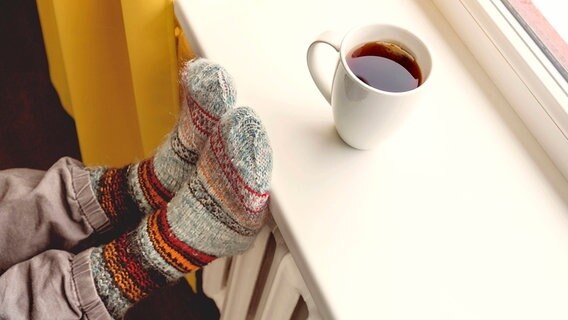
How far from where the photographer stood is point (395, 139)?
0.58 m

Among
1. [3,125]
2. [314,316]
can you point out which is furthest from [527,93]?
[3,125]

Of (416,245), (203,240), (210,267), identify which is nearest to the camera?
(416,245)

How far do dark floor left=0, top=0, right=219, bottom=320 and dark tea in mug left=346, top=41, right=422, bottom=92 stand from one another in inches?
27.0

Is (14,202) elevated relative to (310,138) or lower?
lower

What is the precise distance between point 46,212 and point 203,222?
182 millimetres

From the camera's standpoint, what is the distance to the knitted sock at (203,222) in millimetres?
548

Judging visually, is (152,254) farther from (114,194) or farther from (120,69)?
(120,69)

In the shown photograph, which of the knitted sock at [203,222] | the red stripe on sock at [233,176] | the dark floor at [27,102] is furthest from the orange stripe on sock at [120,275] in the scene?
the dark floor at [27,102]

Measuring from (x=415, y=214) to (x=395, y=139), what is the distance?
0.07 m

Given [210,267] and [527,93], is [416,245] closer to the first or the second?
[527,93]

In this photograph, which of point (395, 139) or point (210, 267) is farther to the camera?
point (210, 267)

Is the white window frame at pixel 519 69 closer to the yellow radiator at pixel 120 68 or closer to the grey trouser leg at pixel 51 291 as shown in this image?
the yellow radiator at pixel 120 68

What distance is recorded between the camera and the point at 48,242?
0.71m

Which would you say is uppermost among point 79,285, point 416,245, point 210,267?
point 416,245
